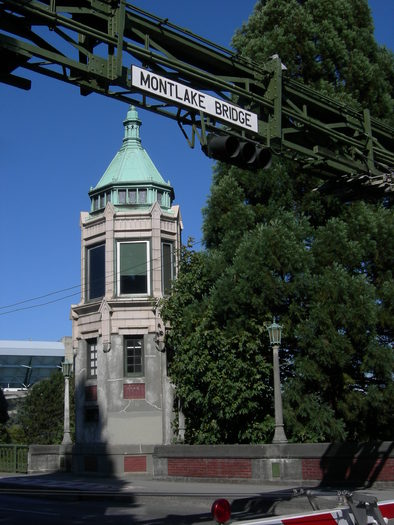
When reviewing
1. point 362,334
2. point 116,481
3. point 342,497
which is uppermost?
point 362,334

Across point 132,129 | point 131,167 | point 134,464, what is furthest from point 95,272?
point 134,464

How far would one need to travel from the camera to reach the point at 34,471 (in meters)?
29.0

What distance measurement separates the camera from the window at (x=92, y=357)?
2811cm

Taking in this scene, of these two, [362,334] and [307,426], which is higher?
[362,334]

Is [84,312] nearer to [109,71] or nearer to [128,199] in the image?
[128,199]

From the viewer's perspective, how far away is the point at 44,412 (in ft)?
160

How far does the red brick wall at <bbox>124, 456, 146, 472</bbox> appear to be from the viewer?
26188 mm

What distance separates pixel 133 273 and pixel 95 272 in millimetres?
1830

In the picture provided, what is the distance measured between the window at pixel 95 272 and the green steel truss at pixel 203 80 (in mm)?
15633

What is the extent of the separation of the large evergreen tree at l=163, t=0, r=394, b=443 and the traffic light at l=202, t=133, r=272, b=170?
1144cm

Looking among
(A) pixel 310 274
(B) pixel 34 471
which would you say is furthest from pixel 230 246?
(B) pixel 34 471

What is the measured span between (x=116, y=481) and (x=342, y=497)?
19.4 m

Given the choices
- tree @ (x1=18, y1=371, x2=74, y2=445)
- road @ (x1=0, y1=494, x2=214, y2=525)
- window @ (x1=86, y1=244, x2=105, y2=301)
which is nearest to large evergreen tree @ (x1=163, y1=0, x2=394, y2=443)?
window @ (x1=86, y1=244, x2=105, y2=301)

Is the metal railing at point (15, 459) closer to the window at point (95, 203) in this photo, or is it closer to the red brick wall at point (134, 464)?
the red brick wall at point (134, 464)
